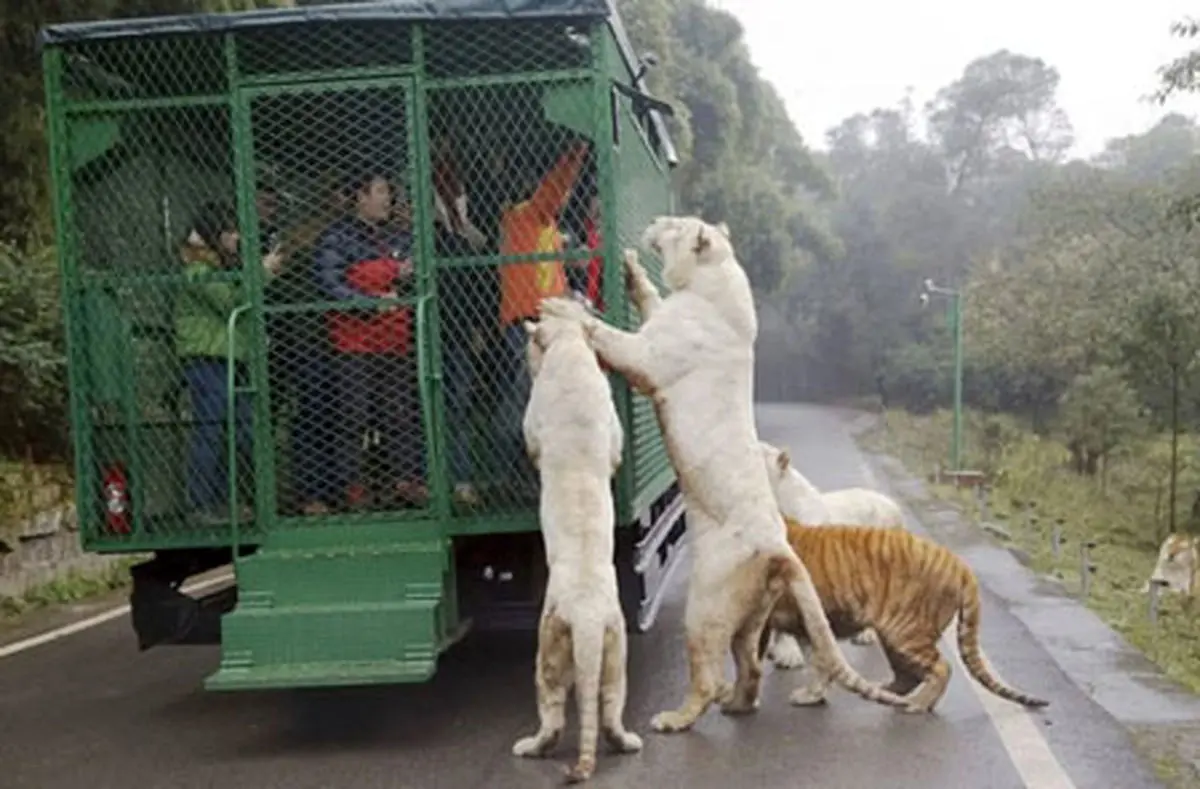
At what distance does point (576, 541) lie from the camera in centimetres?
582

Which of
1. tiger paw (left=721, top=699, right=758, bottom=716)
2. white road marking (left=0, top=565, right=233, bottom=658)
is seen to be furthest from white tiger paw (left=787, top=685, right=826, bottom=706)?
white road marking (left=0, top=565, right=233, bottom=658)

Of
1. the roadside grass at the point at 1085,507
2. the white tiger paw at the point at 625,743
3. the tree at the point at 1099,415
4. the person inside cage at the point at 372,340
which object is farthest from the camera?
the tree at the point at 1099,415

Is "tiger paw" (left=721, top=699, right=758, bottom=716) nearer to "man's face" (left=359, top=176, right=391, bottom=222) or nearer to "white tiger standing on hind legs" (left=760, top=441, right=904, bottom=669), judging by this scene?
"white tiger standing on hind legs" (left=760, top=441, right=904, bottom=669)

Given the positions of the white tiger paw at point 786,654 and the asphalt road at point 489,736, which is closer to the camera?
the asphalt road at point 489,736

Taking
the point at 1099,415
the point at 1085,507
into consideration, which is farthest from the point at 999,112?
the point at 1085,507

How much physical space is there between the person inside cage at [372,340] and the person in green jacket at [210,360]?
35 cm

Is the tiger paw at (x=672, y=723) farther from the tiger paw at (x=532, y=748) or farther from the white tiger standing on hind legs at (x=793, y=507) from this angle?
the white tiger standing on hind legs at (x=793, y=507)

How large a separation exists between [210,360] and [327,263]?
28.1 inches

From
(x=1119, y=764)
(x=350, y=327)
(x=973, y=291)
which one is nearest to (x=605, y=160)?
(x=350, y=327)

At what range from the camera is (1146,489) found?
25.2 metres

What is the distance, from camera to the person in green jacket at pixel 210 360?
6.68 metres

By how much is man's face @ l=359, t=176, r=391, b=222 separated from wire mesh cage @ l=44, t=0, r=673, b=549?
0.01 metres

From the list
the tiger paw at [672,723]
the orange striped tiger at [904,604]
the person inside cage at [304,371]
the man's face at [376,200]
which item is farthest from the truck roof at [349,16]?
the tiger paw at [672,723]

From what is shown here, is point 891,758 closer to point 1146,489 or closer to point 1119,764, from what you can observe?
point 1119,764
